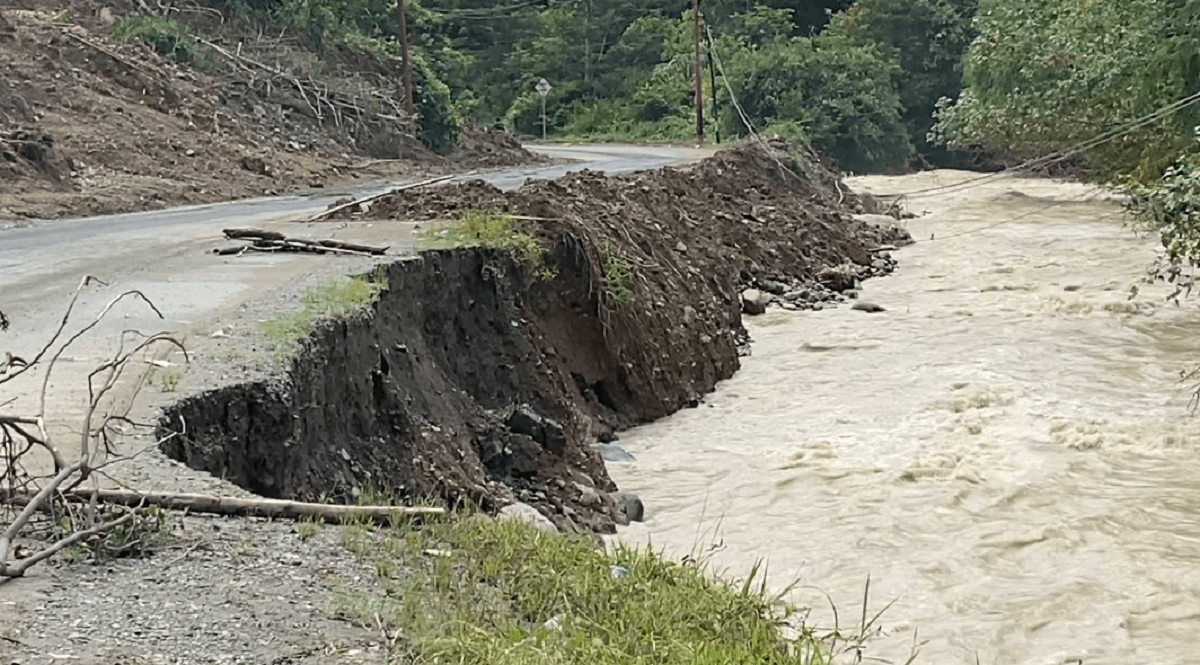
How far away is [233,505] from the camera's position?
569cm

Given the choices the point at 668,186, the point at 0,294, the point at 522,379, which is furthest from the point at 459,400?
the point at 668,186

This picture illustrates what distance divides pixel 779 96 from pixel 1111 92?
26736mm

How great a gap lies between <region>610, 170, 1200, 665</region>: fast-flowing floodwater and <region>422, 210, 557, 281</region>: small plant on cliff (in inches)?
74.8

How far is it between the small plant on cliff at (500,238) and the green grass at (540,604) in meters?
6.72

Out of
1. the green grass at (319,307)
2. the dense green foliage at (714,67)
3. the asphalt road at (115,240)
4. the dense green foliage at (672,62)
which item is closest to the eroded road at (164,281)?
the asphalt road at (115,240)

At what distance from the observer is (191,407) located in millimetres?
6992

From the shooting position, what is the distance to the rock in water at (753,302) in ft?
64.5

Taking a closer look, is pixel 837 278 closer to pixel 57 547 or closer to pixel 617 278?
pixel 617 278

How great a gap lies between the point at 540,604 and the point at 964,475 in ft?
22.9

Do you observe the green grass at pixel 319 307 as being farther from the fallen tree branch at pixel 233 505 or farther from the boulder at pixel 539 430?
the fallen tree branch at pixel 233 505

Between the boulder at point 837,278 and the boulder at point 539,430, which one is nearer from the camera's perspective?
the boulder at point 539,430

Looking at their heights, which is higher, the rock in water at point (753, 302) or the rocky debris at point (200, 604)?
the rocky debris at point (200, 604)

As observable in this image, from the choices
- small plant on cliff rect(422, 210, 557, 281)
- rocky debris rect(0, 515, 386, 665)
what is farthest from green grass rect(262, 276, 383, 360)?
rocky debris rect(0, 515, 386, 665)

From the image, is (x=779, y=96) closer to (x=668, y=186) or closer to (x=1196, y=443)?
(x=668, y=186)
